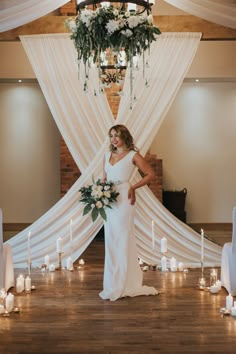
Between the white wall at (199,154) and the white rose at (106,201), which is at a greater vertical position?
the white wall at (199,154)

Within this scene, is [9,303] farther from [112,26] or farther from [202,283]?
[112,26]

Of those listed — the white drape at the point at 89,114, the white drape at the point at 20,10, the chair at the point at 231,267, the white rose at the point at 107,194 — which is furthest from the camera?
the white drape at the point at 89,114

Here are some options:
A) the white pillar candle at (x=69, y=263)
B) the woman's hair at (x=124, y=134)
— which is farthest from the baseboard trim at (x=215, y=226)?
the woman's hair at (x=124, y=134)

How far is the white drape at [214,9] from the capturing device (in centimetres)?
537

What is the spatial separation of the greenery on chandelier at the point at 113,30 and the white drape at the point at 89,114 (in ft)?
4.25

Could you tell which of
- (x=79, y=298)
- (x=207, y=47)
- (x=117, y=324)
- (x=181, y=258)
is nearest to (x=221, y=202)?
(x=207, y=47)

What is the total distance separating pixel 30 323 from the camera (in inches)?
170

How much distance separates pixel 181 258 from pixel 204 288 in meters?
1.05

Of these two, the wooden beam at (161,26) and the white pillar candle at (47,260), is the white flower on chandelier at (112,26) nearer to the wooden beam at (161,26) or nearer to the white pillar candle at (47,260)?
the wooden beam at (161,26)

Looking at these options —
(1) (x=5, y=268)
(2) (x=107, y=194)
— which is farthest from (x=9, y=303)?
(2) (x=107, y=194)

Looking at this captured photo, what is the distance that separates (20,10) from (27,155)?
4299 mm

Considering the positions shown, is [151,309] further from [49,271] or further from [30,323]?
[49,271]

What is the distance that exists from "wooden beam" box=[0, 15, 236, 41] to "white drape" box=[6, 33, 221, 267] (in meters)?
0.10

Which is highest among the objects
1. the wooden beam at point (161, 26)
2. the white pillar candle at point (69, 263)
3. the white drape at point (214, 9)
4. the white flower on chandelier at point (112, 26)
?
the wooden beam at point (161, 26)
